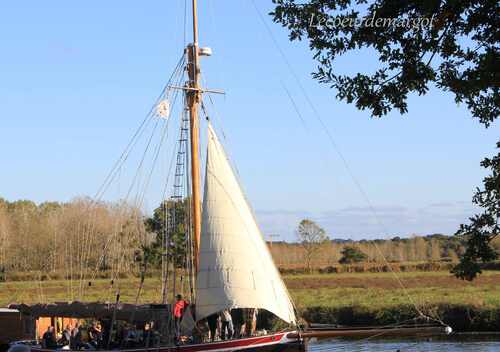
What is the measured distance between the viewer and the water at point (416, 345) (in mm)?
35253

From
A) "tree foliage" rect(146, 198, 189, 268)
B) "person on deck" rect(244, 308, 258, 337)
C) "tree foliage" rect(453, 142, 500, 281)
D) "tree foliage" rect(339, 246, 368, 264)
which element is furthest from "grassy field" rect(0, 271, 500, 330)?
"tree foliage" rect(339, 246, 368, 264)

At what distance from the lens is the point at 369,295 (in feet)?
169

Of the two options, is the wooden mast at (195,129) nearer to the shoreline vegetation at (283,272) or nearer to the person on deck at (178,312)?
the shoreline vegetation at (283,272)

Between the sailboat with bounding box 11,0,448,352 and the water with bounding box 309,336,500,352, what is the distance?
887cm

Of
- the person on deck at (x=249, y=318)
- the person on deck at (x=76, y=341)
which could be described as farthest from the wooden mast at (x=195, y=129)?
the person on deck at (x=76, y=341)

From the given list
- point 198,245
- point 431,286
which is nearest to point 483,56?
point 198,245

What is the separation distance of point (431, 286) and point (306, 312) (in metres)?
13.6

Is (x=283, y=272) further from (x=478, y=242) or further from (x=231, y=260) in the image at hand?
(x=478, y=242)

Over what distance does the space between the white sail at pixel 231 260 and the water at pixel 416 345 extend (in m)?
10.6

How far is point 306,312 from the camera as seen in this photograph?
46.9m

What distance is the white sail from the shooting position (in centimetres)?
2700

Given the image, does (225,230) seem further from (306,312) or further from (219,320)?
(306,312)

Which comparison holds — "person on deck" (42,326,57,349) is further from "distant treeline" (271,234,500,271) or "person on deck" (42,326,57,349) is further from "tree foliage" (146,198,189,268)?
"distant treeline" (271,234,500,271)

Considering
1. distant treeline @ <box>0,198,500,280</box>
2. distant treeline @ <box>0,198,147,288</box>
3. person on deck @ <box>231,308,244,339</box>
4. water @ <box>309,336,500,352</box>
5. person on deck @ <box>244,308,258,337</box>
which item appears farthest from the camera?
distant treeline @ <box>0,198,500,280</box>
